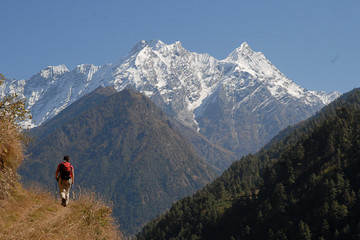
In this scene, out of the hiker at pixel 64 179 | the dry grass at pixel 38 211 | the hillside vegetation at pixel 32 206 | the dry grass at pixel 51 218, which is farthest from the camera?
the hiker at pixel 64 179

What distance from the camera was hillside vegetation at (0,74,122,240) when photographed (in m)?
18.8

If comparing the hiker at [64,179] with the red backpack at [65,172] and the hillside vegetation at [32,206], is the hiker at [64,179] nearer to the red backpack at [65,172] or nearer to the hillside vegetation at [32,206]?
the red backpack at [65,172]

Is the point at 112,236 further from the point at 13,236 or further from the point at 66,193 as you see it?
the point at 13,236

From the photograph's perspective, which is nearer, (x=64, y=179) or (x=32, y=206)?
(x=32, y=206)

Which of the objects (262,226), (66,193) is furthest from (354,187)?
(66,193)

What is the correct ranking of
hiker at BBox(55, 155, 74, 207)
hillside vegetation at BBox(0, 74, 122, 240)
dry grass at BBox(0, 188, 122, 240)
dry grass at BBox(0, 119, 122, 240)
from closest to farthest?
1. dry grass at BBox(0, 188, 122, 240)
2. dry grass at BBox(0, 119, 122, 240)
3. hillside vegetation at BBox(0, 74, 122, 240)
4. hiker at BBox(55, 155, 74, 207)

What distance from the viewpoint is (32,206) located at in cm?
2264

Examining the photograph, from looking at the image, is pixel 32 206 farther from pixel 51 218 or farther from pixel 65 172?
pixel 65 172

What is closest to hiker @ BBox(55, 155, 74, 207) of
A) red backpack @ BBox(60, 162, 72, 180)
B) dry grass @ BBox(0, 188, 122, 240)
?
red backpack @ BBox(60, 162, 72, 180)

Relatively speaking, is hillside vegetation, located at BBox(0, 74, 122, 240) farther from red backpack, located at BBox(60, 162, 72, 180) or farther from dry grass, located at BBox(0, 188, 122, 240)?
red backpack, located at BBox(60, 162, 72, 180)

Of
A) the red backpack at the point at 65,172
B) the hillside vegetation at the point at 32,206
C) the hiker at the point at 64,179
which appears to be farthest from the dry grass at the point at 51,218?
the red backpack at the point at 65,172

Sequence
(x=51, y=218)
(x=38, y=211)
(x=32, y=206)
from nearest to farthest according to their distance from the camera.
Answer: (x=51, y=218) → (x=38, y=211) → (x=32, y=206)

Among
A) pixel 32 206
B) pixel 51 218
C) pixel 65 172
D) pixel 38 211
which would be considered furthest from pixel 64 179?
pixel 51 218

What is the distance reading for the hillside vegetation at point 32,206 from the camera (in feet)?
61.6
